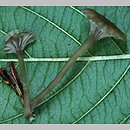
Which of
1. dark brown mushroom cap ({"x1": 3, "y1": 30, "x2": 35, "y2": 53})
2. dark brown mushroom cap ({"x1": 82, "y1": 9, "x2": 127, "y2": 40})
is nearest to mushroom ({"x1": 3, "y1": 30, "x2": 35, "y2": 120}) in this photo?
dark brown mushroom cap ({"x1": 3, "y1": 30, "x2": 35, "y2": 53})

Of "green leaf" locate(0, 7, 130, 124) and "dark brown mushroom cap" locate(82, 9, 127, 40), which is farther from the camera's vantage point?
"green leaf" locate(0, 7, 130, 124)

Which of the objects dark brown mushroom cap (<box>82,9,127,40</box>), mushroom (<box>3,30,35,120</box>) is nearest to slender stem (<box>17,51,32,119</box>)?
mushroom (<box>3,30,35,120</box>)

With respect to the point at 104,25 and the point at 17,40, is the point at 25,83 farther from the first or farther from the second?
the point at 104,25

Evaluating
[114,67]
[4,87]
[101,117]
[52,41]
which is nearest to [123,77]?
[114,67]

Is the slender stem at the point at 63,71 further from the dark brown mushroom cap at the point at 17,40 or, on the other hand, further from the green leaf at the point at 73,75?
the dark brown mushroom cap at the point at 17,40

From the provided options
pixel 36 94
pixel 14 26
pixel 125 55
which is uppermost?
pixel 14 26

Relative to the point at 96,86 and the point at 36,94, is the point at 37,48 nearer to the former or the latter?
the point at 36,94

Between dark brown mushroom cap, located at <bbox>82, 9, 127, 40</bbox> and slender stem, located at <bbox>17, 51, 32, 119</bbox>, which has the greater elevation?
dark brown mushroom cap, located at <bbox>82, 9, 127, 40</bbox>

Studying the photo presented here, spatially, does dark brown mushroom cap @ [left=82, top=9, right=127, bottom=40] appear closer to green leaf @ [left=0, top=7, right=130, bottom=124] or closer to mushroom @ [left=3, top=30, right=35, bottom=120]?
green leaf @ [left=0, top=7, right=130, bottom=124]
